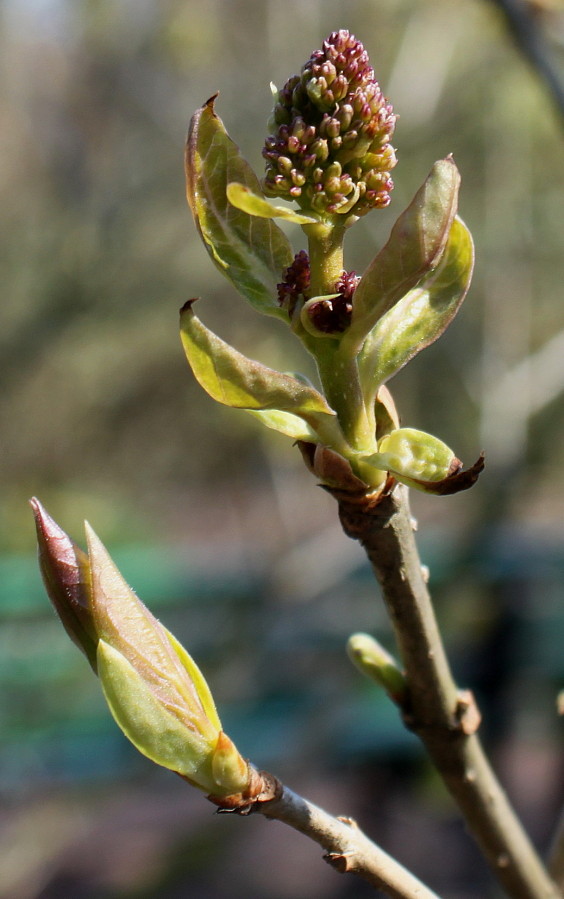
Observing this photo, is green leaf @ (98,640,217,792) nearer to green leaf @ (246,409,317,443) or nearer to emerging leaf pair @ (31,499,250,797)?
emerging leaf pair @ (31,499,250,797)

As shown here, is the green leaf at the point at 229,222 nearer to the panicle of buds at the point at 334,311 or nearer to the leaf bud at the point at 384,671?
the panicle of buds at the point at 334,311

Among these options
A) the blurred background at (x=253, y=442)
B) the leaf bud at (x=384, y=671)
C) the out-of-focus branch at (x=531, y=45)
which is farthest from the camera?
the blurred background at (x=253, y=442)

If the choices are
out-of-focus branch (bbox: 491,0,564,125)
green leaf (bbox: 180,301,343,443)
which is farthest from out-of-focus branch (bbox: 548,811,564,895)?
out-of-focus branch (bbox: 491,0,564,125)

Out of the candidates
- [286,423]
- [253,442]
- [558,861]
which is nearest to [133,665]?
[286,423]

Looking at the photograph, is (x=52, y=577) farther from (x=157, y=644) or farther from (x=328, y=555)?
(x=328, y=555)

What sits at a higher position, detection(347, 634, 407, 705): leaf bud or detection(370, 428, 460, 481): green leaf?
detection(370, 428, 460, 481): green leaf

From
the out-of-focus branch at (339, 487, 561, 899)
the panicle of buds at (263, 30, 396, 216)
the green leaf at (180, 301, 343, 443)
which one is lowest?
the out-of-focus branch at (339, 487, 561, 899)

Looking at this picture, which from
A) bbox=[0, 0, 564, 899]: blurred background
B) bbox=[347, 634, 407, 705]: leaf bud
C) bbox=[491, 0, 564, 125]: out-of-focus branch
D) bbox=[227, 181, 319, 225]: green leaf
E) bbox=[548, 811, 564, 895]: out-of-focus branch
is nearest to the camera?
bbox=[227, 181, 319, 225]: green leaf

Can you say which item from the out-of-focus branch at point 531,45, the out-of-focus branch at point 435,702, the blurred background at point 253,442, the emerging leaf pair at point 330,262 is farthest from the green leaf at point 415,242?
the blurred background at point 253,442

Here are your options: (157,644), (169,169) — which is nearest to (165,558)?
(169,169)
